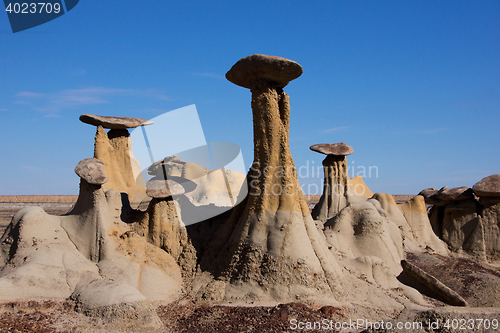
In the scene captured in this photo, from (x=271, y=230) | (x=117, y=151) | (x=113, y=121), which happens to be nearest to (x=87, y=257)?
(x=271, y=230)

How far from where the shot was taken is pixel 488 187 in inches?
534

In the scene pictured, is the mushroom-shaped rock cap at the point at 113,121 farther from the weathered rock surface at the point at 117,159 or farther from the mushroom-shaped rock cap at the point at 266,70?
the mushroom-shaped rock cap at the point at 266,70

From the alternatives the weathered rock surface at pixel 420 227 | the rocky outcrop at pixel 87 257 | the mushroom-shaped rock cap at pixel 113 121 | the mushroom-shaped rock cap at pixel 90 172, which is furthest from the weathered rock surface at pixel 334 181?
the mushroom-shaped rock cap at pixel 90 172

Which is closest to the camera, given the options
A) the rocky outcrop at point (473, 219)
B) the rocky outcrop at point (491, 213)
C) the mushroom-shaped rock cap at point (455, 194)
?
the rocky outcrop at point (491, 213)

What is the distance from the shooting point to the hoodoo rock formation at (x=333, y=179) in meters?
15.6

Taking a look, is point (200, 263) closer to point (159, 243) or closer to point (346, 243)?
point (159, 243)

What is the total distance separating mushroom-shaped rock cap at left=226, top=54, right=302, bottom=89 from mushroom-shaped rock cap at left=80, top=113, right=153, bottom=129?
16.4 ft

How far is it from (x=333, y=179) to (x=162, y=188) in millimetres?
9527

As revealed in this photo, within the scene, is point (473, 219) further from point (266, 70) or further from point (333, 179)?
point (266, 70)

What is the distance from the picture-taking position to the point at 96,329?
17.0ft

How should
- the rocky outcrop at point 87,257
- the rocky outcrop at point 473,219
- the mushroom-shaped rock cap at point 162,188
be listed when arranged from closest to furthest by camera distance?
1. the rocky outcrop at point 87,257
2. the mushroom-shaped rock cap at point 162,188
3. the rocky outcrop at point 473,219

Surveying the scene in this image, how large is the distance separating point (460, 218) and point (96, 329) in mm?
13628

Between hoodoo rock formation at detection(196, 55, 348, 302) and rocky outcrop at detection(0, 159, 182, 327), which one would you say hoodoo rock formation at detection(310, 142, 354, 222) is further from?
rocky outcrop at detection(0, 159, 182, 327)

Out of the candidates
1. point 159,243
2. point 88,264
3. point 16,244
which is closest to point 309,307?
point 159,243
